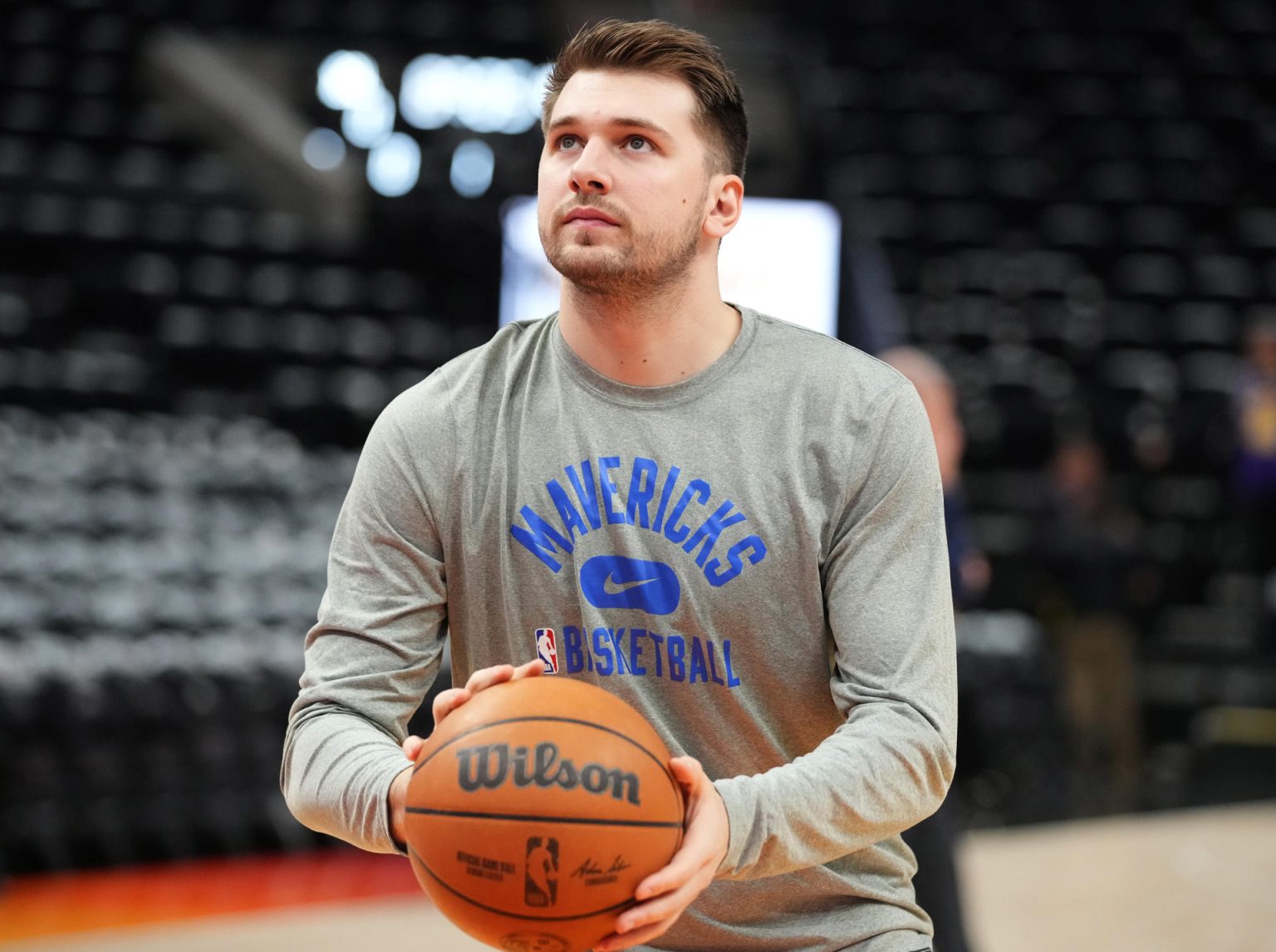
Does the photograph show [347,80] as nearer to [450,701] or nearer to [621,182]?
[621,182]

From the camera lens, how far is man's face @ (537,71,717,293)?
6.06 ft

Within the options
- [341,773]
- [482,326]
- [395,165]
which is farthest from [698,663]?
[395,165]

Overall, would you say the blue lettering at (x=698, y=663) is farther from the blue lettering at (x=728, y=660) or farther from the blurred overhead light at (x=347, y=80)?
the blurred overhead light at (x=347, y=80)

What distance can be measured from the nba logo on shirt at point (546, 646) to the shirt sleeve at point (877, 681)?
0.94 feet

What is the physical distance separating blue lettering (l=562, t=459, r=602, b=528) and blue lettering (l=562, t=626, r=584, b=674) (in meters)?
0.13

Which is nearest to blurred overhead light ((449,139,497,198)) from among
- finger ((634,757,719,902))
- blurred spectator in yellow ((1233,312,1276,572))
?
blurred spectator in yellow ((1233,312,1276,572))

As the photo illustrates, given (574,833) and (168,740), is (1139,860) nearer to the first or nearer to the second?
(168,740)

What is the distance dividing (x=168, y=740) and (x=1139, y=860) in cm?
389

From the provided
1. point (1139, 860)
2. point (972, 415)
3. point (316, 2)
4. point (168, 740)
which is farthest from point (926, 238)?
point (168, 740)

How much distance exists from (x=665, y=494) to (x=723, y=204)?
1.28ft

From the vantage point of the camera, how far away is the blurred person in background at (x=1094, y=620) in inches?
305

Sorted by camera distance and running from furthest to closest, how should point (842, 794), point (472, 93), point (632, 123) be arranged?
point (472, 93)
point (632, 123)
point (842, 794)

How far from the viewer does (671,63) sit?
6.20ft

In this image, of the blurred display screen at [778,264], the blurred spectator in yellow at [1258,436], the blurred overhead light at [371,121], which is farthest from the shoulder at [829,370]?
the blurred overhead light at [371,121]
